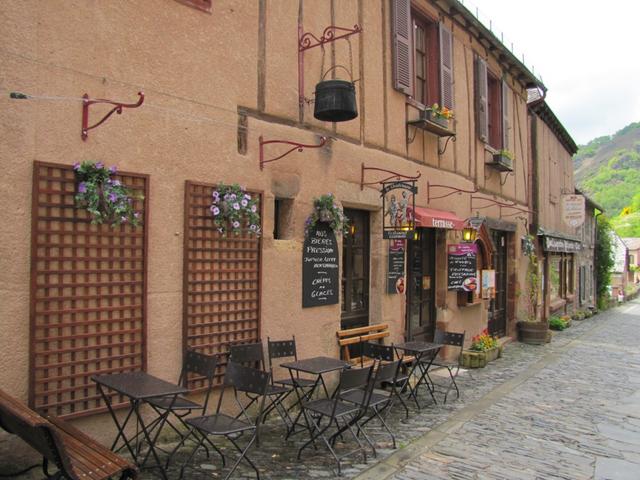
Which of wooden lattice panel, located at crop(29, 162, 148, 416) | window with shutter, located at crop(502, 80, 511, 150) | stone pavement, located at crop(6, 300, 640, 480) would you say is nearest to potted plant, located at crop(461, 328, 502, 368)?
stone pavement, located at crop(6, 300, 640, 480)

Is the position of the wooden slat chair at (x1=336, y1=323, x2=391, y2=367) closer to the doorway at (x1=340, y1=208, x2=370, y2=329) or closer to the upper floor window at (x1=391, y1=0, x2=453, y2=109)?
the doorway at (x1=340, y1=208, x2=370, y2=329)

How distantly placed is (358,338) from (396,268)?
48.7 inches

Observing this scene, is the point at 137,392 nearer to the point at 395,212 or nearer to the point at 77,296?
the point at 77,296

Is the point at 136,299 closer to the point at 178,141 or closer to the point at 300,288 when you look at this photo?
the point at 178,141

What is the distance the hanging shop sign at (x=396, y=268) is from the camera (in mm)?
6902

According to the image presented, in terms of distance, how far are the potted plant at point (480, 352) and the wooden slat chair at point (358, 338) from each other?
2.05 metres

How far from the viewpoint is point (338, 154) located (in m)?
6.10

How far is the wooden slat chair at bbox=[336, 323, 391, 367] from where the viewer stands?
6063mm

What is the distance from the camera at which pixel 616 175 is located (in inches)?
3693

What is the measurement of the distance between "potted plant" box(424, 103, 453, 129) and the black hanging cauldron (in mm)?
2728

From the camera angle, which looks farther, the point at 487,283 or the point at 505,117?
the point at 505,117

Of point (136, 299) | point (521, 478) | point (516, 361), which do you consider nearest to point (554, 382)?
point (516, 361)

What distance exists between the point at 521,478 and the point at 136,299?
10.4ft

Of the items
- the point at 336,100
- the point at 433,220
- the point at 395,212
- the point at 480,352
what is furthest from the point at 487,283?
the point at 336,100
